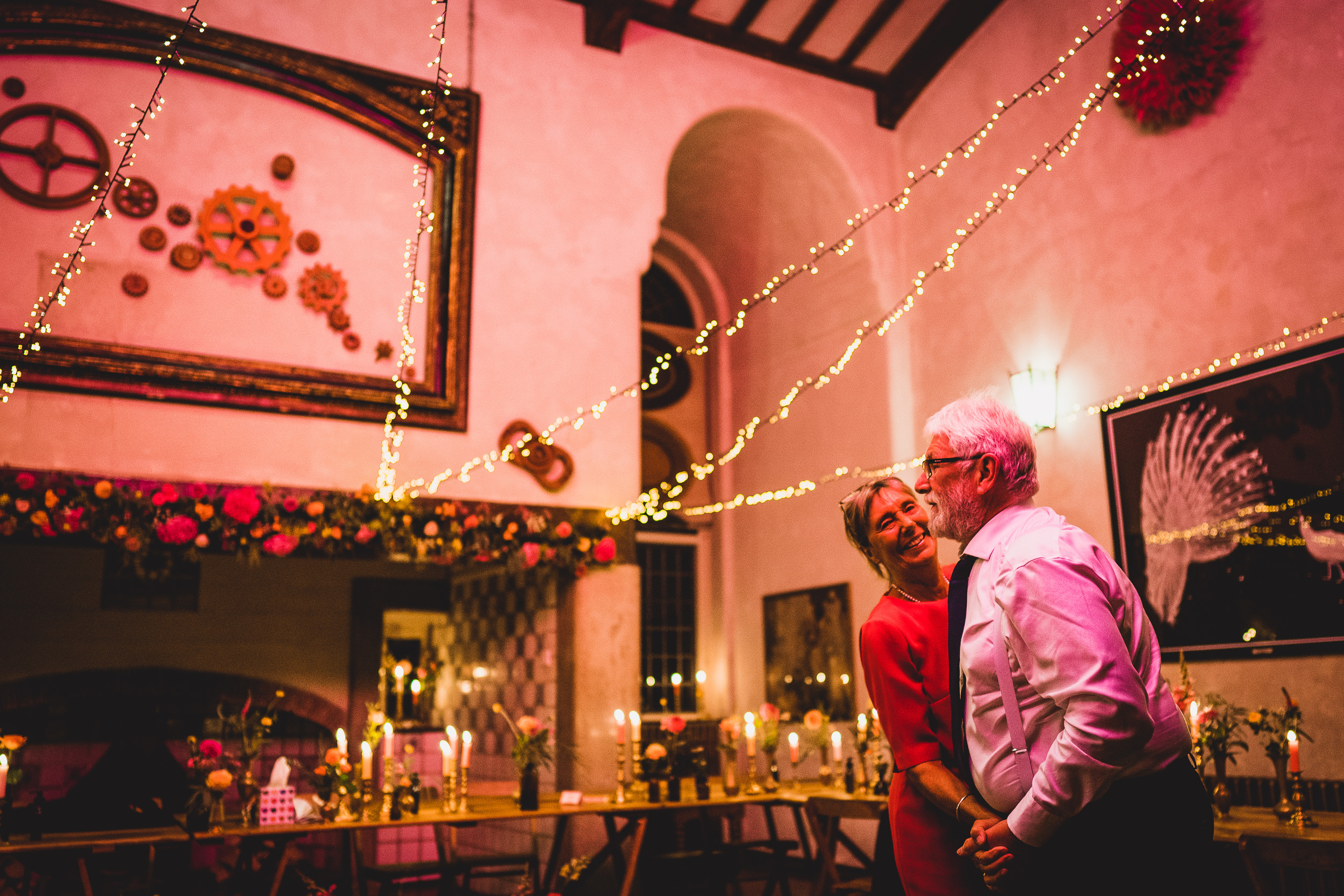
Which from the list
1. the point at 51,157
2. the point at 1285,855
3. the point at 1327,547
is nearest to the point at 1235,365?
the point at 1327,547

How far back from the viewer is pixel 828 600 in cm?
832

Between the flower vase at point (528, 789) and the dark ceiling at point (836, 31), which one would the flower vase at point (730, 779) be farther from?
the dark ceiling at point (836, 31)

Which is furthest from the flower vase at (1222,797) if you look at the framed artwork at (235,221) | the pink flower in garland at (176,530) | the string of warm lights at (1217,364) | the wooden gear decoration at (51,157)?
the wooden gear decoration at (51,157)

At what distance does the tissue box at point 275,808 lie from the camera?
479 centimetres

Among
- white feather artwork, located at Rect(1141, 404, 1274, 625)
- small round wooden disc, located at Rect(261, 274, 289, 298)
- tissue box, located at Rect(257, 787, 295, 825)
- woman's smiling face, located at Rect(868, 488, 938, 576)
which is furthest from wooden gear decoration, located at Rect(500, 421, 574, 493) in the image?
woman's smiling face, located at Rect(868, 488, 938, 576)

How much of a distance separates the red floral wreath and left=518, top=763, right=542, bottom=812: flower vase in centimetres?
484

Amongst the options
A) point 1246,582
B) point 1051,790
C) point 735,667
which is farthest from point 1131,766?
point 735,667

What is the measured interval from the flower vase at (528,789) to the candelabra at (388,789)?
0.65 metres

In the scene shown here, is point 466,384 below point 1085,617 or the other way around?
the other way around

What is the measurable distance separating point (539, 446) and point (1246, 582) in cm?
410

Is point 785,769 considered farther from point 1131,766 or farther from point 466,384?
point 1131,766

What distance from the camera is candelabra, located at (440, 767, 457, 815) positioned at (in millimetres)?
5320

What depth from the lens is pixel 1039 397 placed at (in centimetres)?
671

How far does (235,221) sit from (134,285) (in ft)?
2.26
